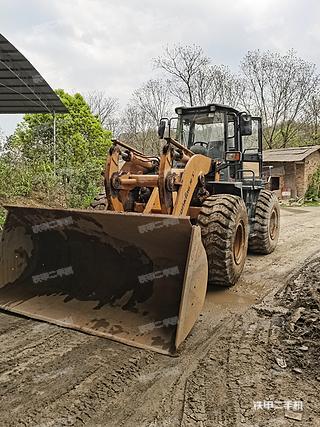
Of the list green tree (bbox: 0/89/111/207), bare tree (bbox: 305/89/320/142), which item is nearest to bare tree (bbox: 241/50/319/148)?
bare tree (bbox: 305/89/320/142)

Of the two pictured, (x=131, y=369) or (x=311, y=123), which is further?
(x=311, y=123)

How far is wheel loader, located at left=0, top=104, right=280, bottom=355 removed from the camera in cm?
324

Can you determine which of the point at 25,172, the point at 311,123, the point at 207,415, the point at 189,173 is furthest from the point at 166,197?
the point at 311,123

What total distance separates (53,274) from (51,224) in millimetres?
522

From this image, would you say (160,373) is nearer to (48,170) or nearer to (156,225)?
(156,225)

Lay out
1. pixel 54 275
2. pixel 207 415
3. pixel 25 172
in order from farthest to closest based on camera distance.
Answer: pixel 25 172, pixel 54 275, pixel 207 415

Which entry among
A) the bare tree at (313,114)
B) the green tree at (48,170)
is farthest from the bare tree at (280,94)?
the green tree at (48,170)

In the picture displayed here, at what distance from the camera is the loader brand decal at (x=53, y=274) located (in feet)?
13.2

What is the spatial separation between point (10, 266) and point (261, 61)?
105 ft

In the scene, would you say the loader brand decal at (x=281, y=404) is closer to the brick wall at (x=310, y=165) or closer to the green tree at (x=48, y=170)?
the green tree at (x=48, y=170)

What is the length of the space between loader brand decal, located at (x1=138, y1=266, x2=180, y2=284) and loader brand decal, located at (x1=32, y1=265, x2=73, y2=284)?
0.83 meters

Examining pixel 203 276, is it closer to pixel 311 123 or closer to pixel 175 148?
pixel 175 148

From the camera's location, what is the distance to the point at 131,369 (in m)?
2.80

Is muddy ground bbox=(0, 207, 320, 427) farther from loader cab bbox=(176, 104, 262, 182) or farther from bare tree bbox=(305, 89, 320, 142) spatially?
bare tree bbox=(305, 89, 320, 142)
